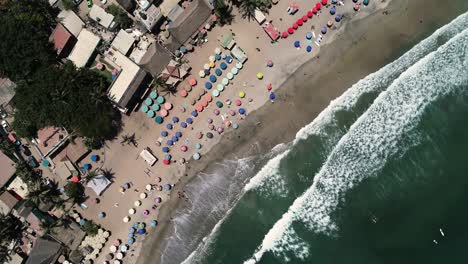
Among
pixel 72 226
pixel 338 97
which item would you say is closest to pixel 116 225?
pixel 72 226

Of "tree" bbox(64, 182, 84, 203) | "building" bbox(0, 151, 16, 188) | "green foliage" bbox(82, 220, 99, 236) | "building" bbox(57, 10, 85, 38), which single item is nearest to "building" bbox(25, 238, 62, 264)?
"green foliage" bbox(82, 220, 99, 236)

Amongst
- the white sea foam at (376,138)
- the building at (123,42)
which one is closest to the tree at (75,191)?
the building at (123,42)

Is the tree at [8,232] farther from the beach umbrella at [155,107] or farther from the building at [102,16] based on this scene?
the building at [102,16]

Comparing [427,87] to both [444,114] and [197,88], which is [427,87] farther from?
[197,88]

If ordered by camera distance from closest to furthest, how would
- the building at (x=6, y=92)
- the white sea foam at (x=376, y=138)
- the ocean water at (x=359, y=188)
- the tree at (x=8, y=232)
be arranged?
the ocean water at (x=359, y=188) → the tree at (x=8, y=232) → the white sea foam at (x=376, y=138) → the building at (x=6, y=92)

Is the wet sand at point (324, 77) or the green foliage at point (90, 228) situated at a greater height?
the green foliage at point (90, 228)

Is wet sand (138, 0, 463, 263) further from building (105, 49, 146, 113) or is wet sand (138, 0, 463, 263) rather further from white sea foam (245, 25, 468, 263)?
building (105, 49, 146, 113)
